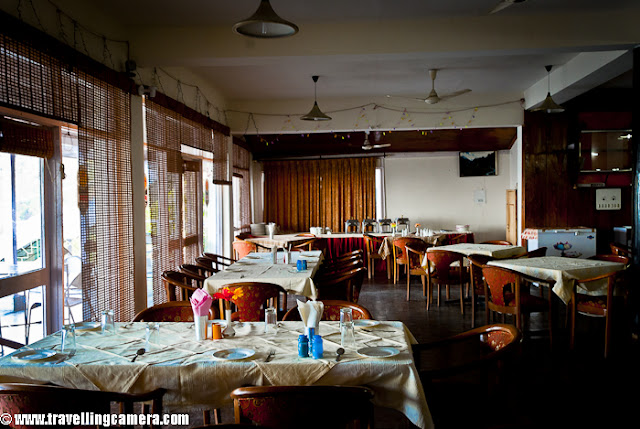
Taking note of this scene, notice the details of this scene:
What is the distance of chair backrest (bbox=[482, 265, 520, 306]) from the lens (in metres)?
4.67

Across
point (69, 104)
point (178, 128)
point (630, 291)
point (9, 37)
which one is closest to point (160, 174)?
point (178, 128)

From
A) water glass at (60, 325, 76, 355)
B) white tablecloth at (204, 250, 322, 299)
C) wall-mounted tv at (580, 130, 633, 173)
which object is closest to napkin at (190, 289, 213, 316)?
water glass at (60, 325, 76, 355)

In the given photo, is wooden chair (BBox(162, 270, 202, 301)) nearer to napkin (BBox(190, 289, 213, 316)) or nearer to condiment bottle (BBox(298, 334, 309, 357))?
napkin (BBox(190, 289, 213, 316))

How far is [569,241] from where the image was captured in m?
8.54

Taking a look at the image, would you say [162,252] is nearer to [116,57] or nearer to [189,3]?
[116,57]

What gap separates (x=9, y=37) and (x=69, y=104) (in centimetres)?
70

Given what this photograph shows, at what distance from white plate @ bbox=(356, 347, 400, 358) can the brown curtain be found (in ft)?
31.0

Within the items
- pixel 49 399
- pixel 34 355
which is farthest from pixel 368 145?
pixel 49 399

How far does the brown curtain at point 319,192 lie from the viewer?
39.3 feet

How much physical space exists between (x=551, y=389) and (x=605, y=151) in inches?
238

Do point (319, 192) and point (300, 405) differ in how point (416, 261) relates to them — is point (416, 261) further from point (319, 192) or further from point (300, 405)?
point (300, 405)

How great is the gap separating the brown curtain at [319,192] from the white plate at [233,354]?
31.2ft

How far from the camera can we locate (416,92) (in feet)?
28.2

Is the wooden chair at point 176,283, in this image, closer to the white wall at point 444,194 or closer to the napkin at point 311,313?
the napkin at point 311,313
